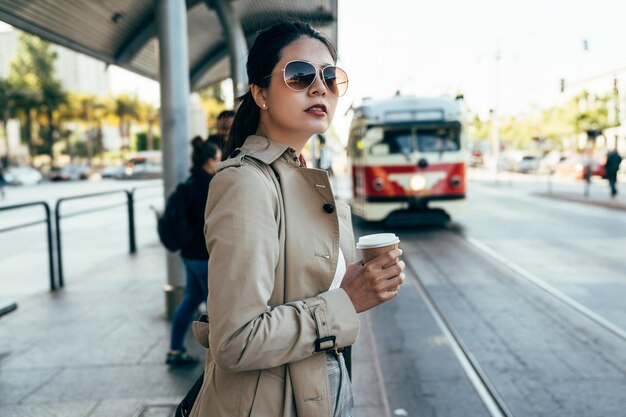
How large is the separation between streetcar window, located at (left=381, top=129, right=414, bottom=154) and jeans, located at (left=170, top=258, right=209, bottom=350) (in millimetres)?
9147

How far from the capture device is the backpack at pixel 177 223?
441cm

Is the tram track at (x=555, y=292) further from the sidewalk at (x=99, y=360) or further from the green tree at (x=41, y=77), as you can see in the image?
the green tree at (x=41, y=77)

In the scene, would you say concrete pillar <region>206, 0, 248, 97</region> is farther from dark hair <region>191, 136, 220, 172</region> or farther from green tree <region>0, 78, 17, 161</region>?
green tree <region>0, 78, 17, 161</region>

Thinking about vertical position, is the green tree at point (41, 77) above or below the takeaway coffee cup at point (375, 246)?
above

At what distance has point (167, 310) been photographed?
6.00 metres

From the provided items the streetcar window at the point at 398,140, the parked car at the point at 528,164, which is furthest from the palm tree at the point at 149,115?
the streetcar window at the point at 398,140

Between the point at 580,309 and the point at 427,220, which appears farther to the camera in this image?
the point at 427,220

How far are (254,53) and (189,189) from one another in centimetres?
289

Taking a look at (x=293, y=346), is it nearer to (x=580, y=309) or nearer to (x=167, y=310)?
(x=167, y=310)

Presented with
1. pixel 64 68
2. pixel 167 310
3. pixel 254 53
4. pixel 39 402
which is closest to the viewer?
pixel 254 53

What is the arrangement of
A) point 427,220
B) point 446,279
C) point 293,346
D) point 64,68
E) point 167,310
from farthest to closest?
point 64,68
point 427,220
point 446,279
point 167,310
point 293,346

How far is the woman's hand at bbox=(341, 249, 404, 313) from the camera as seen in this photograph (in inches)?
57.8

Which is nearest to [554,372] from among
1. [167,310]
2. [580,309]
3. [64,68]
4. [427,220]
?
[580,309]

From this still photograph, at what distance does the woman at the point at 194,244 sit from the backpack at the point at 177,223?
0.01 metres
